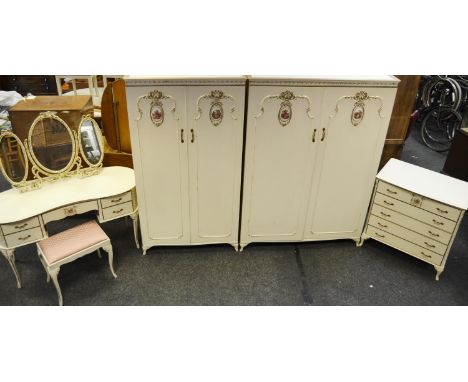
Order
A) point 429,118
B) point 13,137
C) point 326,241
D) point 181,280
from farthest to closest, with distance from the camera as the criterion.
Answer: point 429,118 → point 326,241 → point 181,280 → point 13,137

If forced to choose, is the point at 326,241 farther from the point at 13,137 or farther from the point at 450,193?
the point at 13,137

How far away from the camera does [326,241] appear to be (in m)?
3.83

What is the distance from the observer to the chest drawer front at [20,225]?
9.36ft

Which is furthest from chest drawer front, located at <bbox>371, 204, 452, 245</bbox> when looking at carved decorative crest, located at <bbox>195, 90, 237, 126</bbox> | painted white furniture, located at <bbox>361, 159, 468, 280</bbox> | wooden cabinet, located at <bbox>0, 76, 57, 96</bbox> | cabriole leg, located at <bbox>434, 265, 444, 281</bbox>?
wooden cabinet, located at <bbox>0, 76, 57, 96</bbox>

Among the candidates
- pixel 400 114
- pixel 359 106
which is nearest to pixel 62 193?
pixel 359 106

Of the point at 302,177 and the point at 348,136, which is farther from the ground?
the point at 348,136

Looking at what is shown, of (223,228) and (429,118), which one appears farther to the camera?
(429,118)

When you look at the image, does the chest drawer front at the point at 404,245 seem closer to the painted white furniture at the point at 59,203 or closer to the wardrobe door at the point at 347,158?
the wardrobe door at the point at 347,158

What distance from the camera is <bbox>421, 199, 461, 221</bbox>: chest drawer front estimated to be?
310 cm

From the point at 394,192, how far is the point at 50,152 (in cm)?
297

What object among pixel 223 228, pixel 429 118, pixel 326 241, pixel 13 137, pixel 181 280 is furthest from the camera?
pixel 429 118

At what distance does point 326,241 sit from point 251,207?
36.2 inches

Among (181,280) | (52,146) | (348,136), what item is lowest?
(181,280)

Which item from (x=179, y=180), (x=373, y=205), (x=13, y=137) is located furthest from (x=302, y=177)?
(x=13, y=137)
